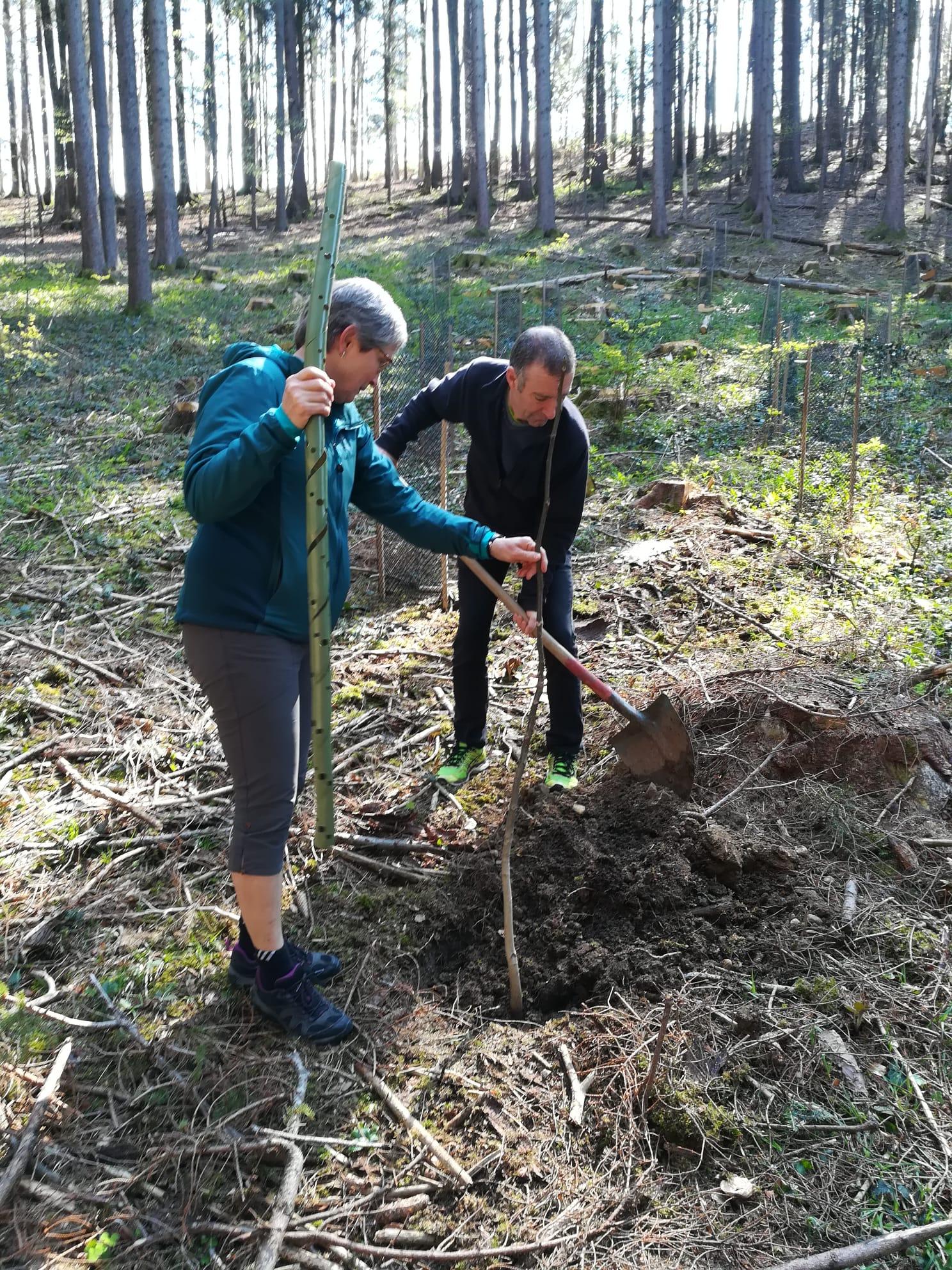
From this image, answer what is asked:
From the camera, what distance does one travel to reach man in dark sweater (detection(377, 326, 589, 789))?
3281 millimetres

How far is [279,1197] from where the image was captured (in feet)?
6.77

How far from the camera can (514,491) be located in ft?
11.5

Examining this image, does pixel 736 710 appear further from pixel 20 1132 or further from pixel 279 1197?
pixel 20 1132

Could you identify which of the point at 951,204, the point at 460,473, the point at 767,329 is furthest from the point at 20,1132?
the point at 951,204

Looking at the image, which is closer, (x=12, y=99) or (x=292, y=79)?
(x=292, y=79)

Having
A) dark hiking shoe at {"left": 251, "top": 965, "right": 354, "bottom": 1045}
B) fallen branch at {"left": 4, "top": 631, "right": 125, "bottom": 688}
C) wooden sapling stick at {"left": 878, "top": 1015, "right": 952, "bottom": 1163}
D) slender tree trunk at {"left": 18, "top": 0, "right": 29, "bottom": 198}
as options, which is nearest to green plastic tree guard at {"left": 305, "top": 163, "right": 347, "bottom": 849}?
dark hiking shoe at {"left": 251, "top": 965, "right": 354, "bottom": 1045}

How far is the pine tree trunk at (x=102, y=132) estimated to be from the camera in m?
16.2

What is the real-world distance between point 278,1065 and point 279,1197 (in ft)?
1.32

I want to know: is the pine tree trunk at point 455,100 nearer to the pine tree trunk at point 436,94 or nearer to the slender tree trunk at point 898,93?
the pine tree trunk at point 436,94

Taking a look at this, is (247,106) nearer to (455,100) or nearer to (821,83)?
(455,100)

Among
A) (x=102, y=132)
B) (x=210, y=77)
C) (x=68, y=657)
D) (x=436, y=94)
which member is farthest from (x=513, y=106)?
(x=68, y=657)

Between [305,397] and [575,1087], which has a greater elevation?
[305,397]

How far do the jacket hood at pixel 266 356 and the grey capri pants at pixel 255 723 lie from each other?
658 mm

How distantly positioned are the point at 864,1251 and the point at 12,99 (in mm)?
42629
